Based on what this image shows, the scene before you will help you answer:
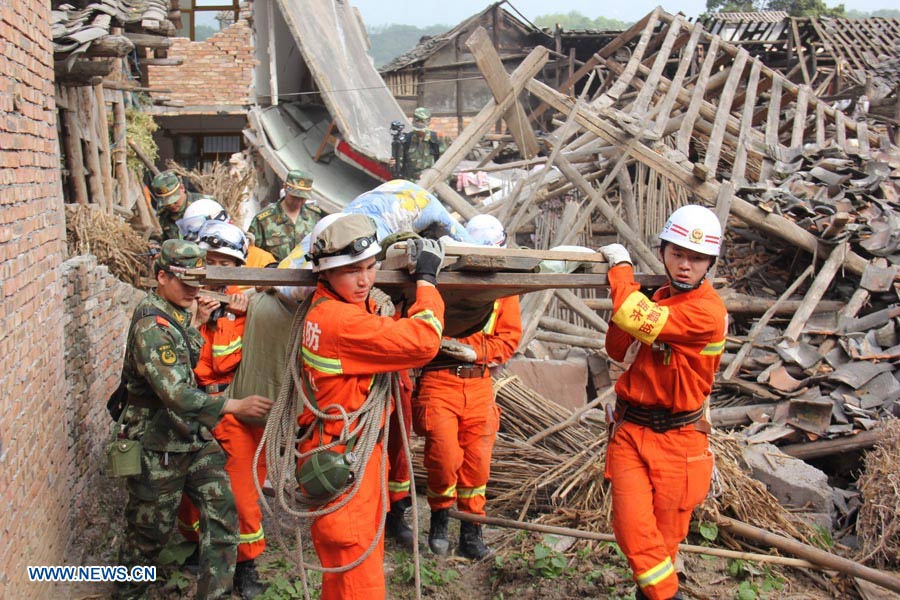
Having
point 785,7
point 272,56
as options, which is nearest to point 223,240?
point 272,56

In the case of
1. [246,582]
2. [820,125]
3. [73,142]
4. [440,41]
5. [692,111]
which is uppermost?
[440,41]

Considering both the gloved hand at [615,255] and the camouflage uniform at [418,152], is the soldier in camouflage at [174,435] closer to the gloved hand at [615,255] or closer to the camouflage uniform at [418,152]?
the gloved hand at [615,255]

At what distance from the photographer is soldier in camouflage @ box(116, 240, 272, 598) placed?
13.7 feet

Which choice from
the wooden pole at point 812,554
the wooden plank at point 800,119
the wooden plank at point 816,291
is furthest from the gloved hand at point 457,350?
the wooden plank at point 800,119

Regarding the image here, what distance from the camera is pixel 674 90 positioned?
11016 mm

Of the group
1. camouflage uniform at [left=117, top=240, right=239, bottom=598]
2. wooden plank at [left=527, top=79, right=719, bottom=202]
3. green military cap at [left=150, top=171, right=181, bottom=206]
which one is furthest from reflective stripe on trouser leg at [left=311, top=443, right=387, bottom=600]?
wooden plank at [left=527, top=79, right=719, bottom=202]

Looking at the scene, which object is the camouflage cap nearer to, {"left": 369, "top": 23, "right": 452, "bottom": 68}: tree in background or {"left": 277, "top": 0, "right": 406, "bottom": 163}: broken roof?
{"left": 277, "top": 0, "right": 406, "bottom": 163}: broken roof

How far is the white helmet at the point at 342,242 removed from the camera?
363 cm

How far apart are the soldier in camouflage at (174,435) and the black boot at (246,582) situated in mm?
371

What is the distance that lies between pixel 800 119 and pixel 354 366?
10745 mm

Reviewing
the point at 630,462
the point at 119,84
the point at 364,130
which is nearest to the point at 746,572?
the point at 630,462

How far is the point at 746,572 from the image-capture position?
5223 millimetres

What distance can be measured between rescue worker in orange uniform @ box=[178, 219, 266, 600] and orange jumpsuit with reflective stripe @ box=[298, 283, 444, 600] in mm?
973

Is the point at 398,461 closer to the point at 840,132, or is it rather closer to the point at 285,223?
the point at 285,223
